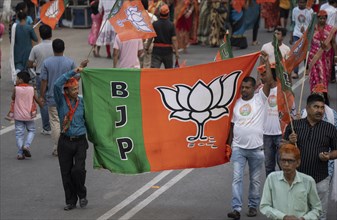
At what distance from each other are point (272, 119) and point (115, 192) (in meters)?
2.25

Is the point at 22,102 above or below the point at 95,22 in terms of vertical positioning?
above

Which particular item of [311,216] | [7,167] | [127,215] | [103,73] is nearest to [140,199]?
[127,215]

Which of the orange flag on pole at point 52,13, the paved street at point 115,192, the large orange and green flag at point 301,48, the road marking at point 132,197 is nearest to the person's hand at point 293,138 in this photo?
the large orange and green flag at point 301,48

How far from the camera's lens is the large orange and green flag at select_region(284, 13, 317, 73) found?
10.5m

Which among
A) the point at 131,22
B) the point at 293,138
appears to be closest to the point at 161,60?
the point at 131,22

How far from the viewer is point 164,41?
1727cm

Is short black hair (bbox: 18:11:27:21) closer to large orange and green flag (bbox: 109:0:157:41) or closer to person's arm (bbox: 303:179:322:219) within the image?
large orange and green flag (bbox: 109:0:157:41)

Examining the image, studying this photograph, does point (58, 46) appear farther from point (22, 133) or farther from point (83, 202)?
point (83, 202)

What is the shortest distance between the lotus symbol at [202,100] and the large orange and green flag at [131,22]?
212 cm

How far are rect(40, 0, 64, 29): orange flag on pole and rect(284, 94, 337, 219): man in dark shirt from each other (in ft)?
21.2

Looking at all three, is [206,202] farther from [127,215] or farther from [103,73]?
[103,73]

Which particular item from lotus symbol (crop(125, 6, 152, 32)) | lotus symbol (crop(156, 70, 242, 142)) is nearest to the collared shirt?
lotus symbol (crop(156, 70, 242, 142))

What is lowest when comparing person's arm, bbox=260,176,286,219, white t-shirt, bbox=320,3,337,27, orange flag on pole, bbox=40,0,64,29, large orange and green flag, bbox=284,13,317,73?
white t-shirt, bbox=320,3,337,27

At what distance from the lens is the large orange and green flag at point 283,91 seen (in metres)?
9.68
